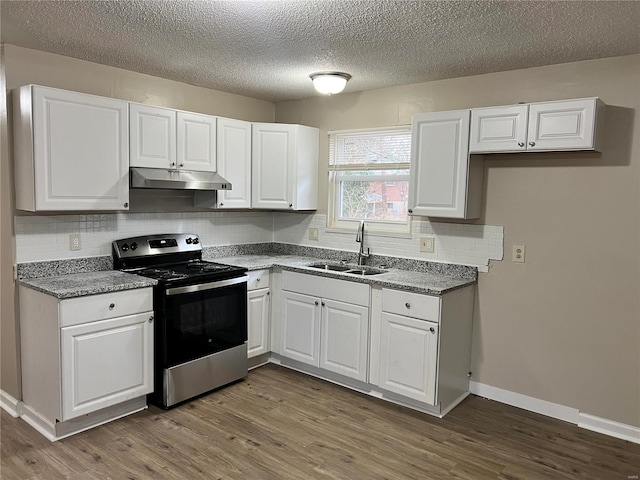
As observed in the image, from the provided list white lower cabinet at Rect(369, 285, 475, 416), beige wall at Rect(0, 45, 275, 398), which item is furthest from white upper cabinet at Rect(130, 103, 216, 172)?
white lower cabinet at Rect(369, 285, 475, 416)

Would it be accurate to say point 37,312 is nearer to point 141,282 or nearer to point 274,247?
point 141,282

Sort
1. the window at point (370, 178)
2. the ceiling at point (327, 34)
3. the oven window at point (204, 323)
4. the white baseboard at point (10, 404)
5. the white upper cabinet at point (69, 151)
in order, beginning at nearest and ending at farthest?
the ceiling at point (327, 34) → the white upper cabinet at point (69, 151) → the white baseboard at point (10, 404) → the oven window at point (204, 323) → the window at point (370, 178)

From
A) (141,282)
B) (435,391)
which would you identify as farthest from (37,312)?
(435,391)

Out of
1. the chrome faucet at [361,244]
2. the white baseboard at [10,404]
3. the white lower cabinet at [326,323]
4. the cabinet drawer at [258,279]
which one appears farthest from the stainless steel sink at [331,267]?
the white baseboard at [10,404]

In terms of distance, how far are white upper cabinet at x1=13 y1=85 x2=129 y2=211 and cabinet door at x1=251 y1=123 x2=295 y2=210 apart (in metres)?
1.23

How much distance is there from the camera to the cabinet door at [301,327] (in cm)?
380

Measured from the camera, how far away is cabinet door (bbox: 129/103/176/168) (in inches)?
131

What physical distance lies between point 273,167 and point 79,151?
1655mm

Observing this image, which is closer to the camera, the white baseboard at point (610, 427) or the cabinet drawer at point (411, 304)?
the white baseboard at point (610, 427)

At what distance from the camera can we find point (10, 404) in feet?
10.4

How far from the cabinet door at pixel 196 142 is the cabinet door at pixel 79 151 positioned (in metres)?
0.46

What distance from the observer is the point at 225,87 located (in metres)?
4.08

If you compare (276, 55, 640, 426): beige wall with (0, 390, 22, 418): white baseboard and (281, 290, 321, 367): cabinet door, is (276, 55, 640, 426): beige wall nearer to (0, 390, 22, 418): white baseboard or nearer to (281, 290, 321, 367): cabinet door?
(281, 290, 321, 367): cabinet door

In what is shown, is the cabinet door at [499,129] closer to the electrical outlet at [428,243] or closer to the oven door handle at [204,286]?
the electrical outlet at [428,243]
